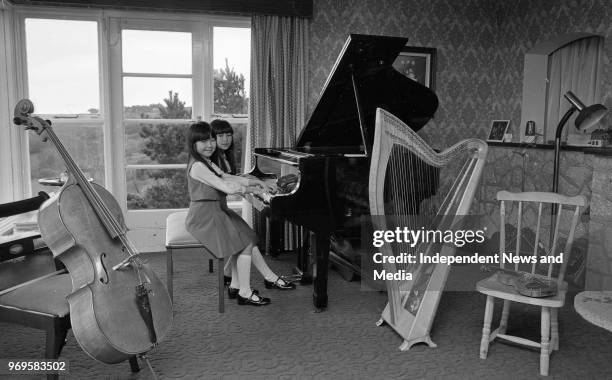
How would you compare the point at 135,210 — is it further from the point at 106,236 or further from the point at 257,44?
the point at 106,236

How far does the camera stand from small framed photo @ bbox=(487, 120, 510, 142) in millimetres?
5078

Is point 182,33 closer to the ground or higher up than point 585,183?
higher up

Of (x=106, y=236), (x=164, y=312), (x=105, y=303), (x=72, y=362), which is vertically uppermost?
(x=106, y=236)

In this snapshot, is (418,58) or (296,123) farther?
(418,58)

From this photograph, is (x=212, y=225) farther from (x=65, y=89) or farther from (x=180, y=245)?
(x=65, y=89)

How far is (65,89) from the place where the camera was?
4488 mm

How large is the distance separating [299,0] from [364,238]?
96.1 inches

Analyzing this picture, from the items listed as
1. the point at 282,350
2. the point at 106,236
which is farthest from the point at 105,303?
the point at 282,350

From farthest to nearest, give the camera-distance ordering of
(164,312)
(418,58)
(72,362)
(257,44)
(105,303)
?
(418,58) < (257,44) < (72,362) < (164,312) < (105,303)

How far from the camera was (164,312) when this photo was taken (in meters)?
2.25

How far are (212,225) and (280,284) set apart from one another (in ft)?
2.41

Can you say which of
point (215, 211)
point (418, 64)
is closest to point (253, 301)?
point (215, 211)

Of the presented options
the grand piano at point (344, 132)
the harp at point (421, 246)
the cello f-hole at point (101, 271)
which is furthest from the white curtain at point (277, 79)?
the cello f-hole at point (101, 271)

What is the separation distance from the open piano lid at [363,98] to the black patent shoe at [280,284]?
39.9 inches
